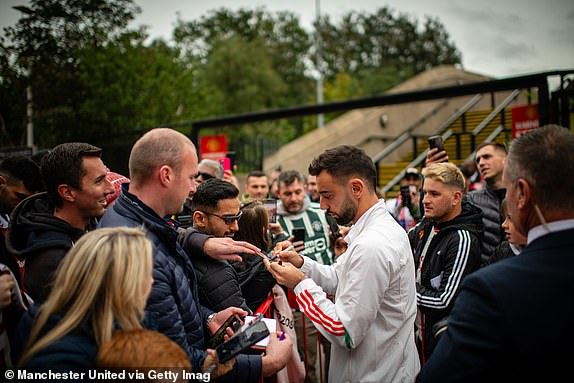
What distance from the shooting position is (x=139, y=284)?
6.06 ft

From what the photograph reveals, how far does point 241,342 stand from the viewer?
2102 mm

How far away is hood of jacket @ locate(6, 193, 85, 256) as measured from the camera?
2.44 meters

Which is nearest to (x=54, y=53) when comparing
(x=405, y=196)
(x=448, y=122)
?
(x=405, y=196)

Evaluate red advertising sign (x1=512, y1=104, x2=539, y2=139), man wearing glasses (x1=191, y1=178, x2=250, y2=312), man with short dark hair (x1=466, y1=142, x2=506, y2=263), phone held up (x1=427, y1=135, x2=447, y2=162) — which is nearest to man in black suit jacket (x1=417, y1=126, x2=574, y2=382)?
man wearing glasses (x1=191, y1=178, x2=250, y2=312)

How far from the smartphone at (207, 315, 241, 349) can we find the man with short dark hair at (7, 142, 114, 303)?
0.89 m

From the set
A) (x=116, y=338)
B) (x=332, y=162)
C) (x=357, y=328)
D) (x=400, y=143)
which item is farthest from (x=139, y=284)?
(x=400, y=143)

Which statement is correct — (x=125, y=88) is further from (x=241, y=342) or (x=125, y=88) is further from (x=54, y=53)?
(x=241, y=342)

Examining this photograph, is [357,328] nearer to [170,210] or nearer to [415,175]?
[170,210]

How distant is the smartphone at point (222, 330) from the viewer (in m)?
2.41

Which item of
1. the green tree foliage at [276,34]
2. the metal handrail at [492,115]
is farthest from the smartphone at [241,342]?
the green tree foliage at [276,34]

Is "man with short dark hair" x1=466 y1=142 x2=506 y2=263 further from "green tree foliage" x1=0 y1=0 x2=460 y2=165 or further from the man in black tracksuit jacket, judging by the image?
"green tree foliage" x1=0 y1=0 x2=460 y2=165

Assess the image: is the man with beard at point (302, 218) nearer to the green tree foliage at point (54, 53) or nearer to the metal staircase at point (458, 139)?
the green tree foliage at point (54, 53)

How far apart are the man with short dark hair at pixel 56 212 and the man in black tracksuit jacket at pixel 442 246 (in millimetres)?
2473

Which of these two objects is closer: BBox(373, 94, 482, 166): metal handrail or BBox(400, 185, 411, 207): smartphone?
BBox(400, 185, 411, 207): smartphone
